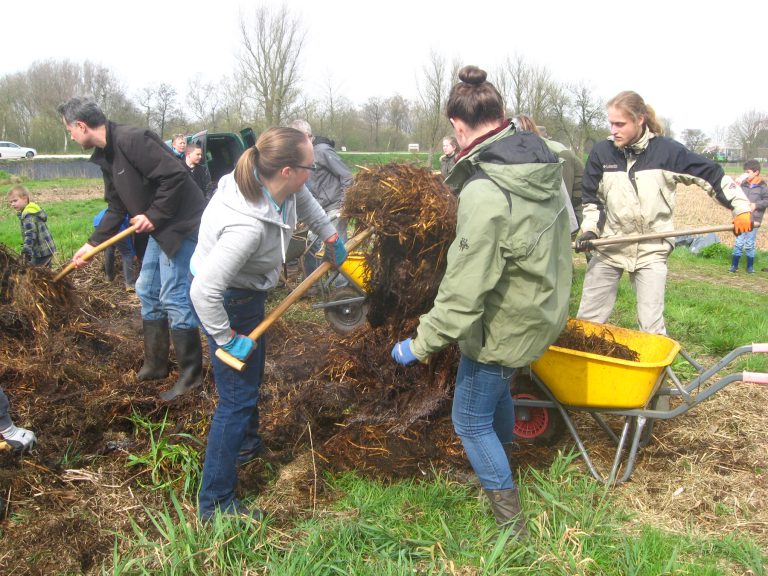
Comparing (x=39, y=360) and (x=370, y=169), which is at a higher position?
(x=370, y=169)

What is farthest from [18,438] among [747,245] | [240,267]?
[747,245]

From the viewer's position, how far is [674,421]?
377cm

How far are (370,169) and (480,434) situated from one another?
1.46 m

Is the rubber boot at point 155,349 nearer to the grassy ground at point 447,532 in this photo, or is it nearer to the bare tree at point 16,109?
the grassy ground at point 447,532

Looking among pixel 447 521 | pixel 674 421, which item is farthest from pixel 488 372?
pixel 674 421

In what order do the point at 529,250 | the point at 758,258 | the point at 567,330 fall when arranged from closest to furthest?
the point at 529,250, the point at 567,330, the point at 758,258

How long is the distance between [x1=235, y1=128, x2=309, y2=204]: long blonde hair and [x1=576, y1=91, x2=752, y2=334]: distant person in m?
2.20

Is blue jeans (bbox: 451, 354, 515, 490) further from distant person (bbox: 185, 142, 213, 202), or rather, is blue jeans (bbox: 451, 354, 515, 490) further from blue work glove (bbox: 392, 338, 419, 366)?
distant person (bbox: 185, 142, 213, 202)

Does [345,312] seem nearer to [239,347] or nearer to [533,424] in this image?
[533,424]

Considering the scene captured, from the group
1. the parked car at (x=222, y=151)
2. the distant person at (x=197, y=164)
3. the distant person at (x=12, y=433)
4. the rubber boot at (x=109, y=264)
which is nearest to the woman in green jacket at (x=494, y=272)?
the distant person at (x=12, y=433)

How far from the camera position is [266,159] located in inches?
95.8

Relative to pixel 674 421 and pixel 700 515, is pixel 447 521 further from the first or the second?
pixel 674 421

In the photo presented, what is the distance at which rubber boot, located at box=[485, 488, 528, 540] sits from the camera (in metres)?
2.58

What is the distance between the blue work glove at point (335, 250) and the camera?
313cm
